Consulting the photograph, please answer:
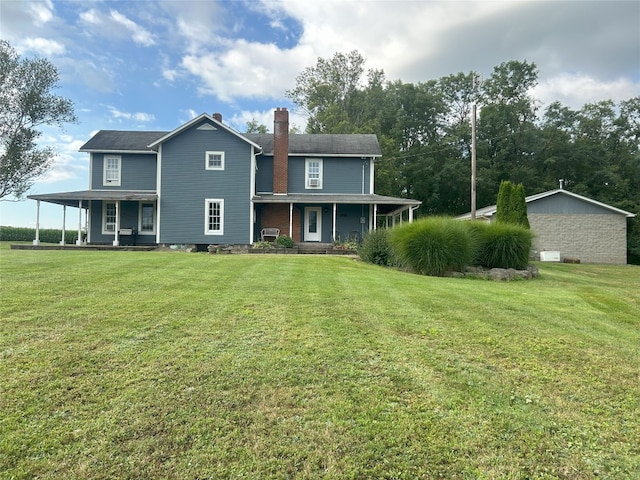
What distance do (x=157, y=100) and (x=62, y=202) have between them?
7529 mm

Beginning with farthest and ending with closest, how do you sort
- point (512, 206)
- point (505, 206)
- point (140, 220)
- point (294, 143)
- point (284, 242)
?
point (294, 143) → point (140, 220) → point (284, 242) → point (505, 206) → point (512, 206)

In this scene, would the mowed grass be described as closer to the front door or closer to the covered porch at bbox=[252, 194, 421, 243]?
the covered porch at bbox=[252, 194, 421, 243]

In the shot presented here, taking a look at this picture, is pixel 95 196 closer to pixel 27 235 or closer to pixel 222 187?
pixel 222 187

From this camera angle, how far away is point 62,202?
20312 mm

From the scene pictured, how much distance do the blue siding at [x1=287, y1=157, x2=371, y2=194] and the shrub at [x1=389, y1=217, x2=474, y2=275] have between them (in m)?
10.2

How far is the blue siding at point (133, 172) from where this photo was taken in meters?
20.6

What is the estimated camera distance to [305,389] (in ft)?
10.2

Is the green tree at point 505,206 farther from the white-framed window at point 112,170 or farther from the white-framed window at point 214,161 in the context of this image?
the white-framed window at point 112,170

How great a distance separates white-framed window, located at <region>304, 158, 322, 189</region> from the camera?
69.3 feet

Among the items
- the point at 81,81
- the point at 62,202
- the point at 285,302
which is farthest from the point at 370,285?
the point at 62,202

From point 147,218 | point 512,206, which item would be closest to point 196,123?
point 147,218

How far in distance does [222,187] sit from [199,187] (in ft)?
3.87

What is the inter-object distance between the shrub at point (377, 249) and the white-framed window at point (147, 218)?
40.4 ft

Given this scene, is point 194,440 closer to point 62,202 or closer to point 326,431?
point 326,431
